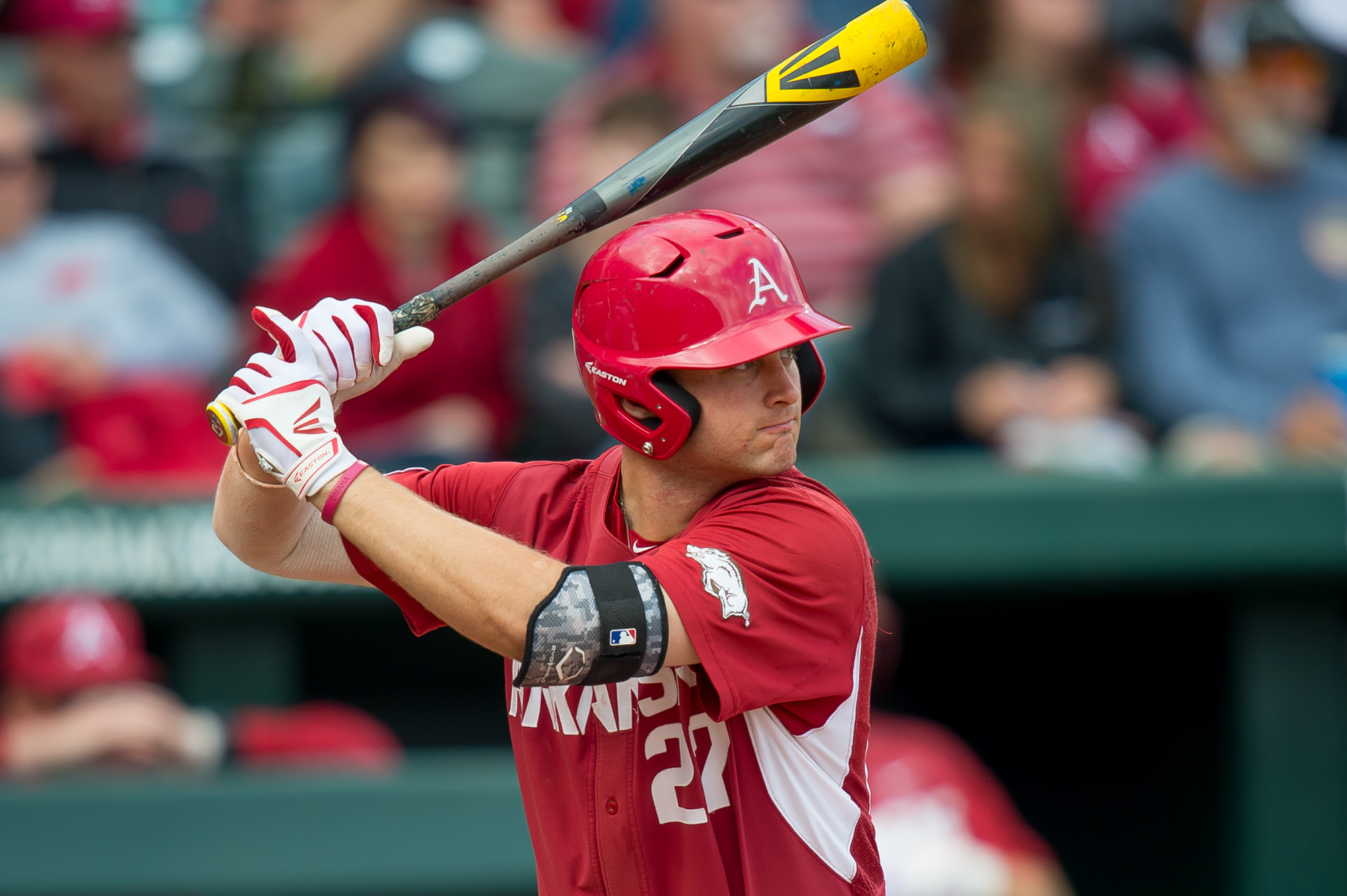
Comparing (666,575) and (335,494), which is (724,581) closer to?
(666,575)

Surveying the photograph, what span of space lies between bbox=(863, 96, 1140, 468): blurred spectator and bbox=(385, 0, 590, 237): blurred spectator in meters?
1.66

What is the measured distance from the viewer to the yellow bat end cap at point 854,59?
102 inches

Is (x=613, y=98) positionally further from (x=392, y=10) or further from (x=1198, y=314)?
(x=1198, y=314)

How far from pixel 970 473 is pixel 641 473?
2759 mm

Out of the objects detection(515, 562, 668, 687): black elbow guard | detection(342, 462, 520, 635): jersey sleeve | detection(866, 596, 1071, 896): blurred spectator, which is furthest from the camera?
detection(866, 596, 1071, 896): blurred spectator

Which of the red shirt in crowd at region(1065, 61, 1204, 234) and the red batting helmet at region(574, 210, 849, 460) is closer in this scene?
the red batting helmet at region(574, 210, 849, 460)

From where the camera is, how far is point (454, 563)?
2.20 metres

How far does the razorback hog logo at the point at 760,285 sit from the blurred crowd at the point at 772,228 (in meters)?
2.77

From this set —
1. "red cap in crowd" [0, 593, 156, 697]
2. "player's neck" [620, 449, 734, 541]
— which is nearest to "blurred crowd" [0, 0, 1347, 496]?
"red cap in crowd" [0, 593, 156, 697]

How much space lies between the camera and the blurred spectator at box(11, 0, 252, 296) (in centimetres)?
582

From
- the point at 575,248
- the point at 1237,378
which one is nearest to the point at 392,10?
the point at 575,248

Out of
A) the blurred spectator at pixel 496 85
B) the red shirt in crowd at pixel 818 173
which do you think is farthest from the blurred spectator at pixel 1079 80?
the blurred spectator at pixel 496 85

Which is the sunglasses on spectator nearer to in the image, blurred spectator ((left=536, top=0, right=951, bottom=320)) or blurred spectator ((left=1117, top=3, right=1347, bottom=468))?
blurred spectator ((left=1117, top=3, right=1347, bottom=468))

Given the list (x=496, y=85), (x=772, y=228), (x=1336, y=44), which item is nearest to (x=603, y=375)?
(x=772, y=228)
